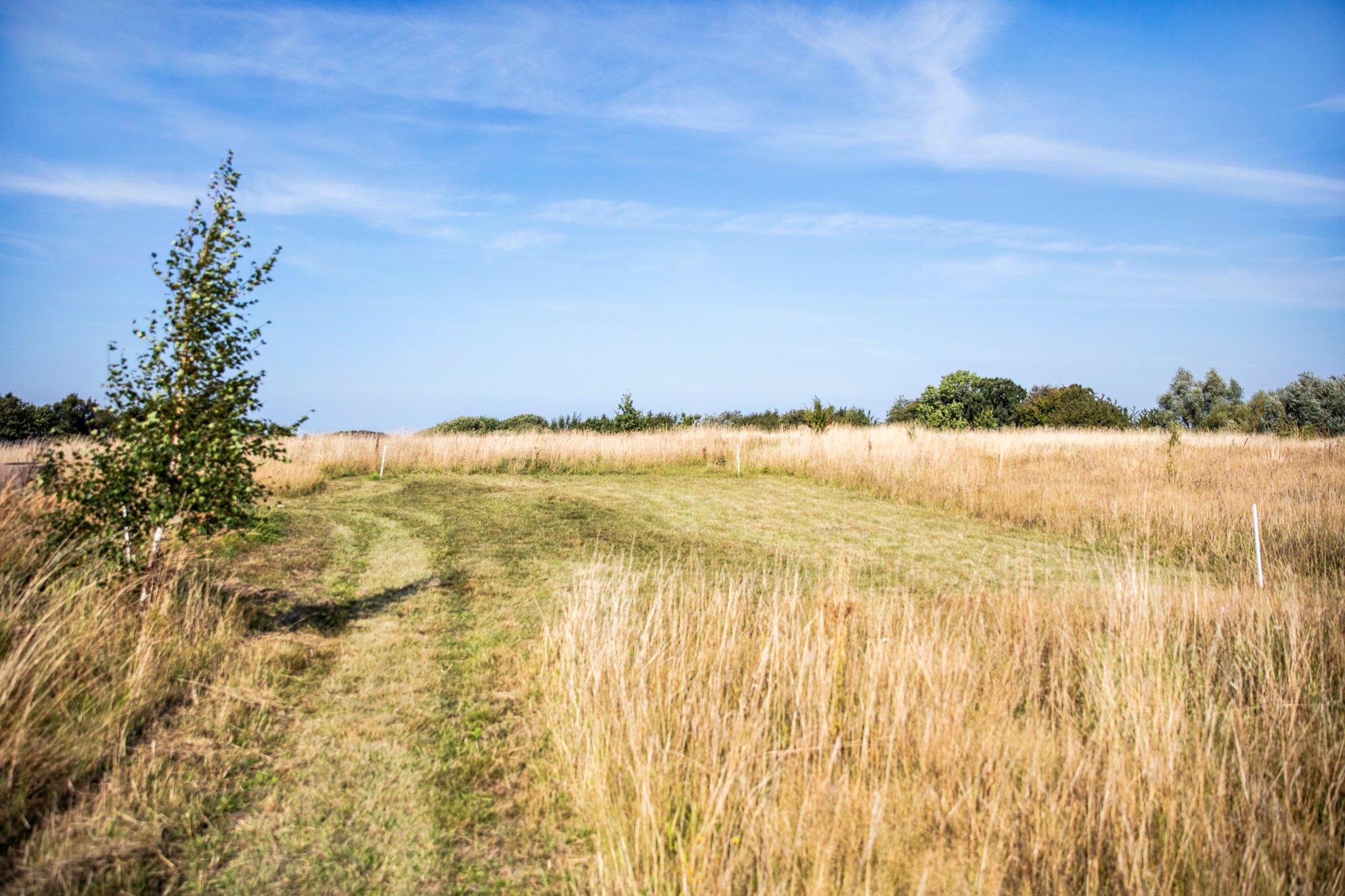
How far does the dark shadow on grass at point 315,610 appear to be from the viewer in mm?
5477

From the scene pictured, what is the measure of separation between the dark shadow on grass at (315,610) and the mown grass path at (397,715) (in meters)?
0.03

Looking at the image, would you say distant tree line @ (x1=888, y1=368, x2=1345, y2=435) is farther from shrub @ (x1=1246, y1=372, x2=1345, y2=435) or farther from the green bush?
the green bush

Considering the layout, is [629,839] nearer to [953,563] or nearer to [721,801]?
[721,801]

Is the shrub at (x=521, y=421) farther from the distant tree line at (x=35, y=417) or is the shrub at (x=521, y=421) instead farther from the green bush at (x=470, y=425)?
the distant tree line at (x=35, y=417)

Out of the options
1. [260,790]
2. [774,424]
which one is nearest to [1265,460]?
[260,790]

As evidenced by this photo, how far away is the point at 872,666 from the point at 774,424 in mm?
34198

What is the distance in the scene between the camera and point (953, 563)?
8219 millimetres

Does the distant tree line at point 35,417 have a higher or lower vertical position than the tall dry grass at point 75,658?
higher

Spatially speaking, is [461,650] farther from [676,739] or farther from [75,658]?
[676,739]

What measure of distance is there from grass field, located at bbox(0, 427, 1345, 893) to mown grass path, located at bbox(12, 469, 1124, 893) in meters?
0.02

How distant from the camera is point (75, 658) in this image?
149 inches

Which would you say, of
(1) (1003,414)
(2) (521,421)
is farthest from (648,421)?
(1) (1003,414)

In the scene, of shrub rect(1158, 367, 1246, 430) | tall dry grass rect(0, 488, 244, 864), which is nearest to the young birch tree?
tall dry grass rect(0, 488, 244, 864)

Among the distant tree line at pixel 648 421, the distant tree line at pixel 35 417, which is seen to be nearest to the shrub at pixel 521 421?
the distant tree line at pixel 648 421
